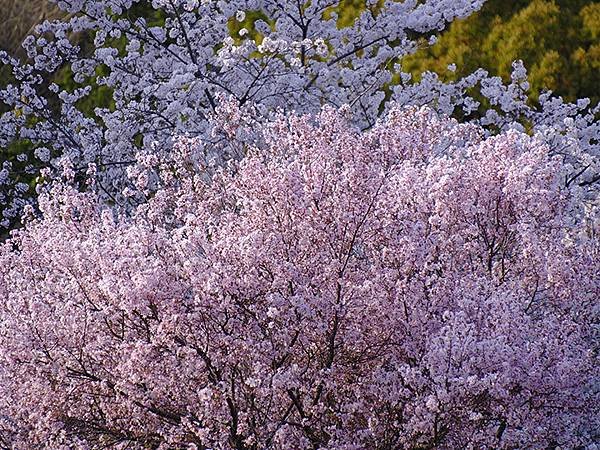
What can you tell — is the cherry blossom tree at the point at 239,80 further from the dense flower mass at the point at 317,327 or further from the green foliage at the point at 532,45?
the dense flower mass at the point at 317,327

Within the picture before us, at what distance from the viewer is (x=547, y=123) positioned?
8.63m

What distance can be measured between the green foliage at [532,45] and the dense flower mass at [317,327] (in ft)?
15.9

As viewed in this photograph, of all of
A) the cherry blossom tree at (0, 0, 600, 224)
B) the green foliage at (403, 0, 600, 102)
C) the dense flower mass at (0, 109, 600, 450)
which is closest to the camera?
the dense flower mass at (0, 109, 600, 450)

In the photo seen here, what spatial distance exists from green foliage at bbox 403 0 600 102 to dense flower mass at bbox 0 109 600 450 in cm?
485

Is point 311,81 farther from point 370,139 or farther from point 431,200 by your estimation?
point 431,200

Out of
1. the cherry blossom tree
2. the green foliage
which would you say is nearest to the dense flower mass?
the cherry blossom tree

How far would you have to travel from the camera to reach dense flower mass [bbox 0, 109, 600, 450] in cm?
411

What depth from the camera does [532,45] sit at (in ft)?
32.0

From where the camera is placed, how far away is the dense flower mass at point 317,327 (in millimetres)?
4113

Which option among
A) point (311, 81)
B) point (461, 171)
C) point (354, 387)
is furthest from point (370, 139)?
point (311, 81)

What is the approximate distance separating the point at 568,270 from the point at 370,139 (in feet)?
3.85

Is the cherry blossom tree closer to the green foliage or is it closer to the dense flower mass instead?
the green foliage

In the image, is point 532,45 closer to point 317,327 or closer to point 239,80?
point 239,80

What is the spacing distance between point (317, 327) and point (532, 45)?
628cm
